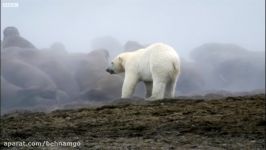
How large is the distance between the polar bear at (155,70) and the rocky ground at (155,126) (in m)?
2.04

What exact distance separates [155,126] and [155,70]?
15.4 feet

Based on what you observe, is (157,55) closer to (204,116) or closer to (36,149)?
(204,116)

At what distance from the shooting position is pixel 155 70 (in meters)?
11.8

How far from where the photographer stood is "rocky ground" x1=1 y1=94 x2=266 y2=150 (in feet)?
19.8

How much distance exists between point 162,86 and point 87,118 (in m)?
3.78

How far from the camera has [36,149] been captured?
5.93 metres

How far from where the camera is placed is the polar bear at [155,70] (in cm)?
1169

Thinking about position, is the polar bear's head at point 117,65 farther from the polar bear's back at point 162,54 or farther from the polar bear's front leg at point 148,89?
the polar bear's back at point 162,54

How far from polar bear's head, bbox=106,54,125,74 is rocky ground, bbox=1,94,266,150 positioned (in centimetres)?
491

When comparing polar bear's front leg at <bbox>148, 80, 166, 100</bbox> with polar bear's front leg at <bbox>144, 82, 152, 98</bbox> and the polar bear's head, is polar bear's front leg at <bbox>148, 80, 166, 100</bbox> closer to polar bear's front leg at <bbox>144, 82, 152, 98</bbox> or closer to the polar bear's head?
polar bear's front leg at <bbox>144, 82, 152, 98</bbox>

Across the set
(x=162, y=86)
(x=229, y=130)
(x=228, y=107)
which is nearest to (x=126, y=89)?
(x=162, y=86)

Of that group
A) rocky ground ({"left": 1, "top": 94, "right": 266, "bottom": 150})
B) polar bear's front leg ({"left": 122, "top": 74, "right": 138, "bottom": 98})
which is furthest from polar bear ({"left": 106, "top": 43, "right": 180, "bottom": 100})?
rocky ground ({"left": 1, "top": 94, "right": 266, "bottom": 150})

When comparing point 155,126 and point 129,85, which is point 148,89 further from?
point 155,126

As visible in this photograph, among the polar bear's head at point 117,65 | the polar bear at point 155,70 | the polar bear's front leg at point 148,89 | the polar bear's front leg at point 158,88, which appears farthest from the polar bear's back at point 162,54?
the polar bear's head at point 117,65
